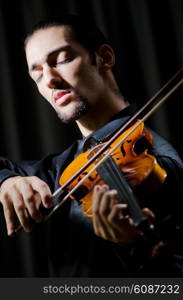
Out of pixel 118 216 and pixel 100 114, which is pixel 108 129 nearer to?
pixel 100 114

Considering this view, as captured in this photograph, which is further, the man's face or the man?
the man's face

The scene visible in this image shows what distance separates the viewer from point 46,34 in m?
0.91

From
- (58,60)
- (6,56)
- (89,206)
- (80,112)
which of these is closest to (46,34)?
(58,60)

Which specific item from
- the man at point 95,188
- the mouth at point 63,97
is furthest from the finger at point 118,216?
the mouth at point 63,97

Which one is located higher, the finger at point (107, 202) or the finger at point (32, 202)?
the finger at point (107, 202)

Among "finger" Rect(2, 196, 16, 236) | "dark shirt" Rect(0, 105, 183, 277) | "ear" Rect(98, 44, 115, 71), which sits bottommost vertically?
"dark shirt" Rect(0, 105, 183, 277)

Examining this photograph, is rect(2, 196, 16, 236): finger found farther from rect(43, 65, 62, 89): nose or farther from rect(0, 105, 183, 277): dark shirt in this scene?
rect(43, 65, 62, 89): nose

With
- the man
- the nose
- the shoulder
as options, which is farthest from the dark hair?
the shoulder

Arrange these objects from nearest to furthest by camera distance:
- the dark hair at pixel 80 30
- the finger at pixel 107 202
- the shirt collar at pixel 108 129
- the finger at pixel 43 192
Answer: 1. the finger at pixel 107 202
2. the finger at pixel 43 192
3. the shirt collar at pixel 108 129
4. the dark hair at pixel 80 30

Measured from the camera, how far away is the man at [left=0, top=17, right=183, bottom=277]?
0.56 m

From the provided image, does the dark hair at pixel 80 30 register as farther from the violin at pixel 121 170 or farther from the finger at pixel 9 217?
the finger at pixel 9 217

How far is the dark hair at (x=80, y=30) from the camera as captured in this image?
3.03ft

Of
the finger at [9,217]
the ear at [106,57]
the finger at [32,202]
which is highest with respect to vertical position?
the ear at [106,57]

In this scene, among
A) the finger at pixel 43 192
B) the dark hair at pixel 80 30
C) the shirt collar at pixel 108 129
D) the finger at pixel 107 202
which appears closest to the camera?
the finger at pixel 107 202
